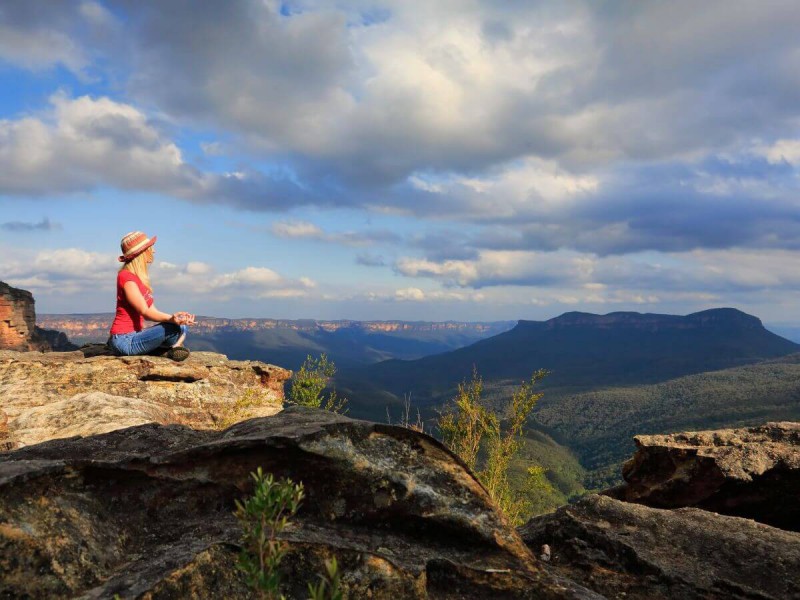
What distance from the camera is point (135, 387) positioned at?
11.5m

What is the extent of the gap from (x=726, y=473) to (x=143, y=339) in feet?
38.4

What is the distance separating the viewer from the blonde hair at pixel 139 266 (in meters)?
10.6

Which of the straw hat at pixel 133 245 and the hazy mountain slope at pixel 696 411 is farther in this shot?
the hazy mountain slope at pixel 696 411

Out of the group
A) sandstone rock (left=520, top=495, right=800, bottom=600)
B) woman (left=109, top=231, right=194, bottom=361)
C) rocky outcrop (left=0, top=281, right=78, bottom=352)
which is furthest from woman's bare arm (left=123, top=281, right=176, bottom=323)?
rocky outcrop (left=0, top=281, right=78, bottom=352)

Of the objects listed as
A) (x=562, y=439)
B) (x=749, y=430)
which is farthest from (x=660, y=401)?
(x=749, y=430)

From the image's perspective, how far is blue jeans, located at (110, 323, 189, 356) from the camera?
11.6 m

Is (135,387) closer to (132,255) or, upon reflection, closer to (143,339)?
(143,339)

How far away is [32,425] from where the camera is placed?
7.79 metres

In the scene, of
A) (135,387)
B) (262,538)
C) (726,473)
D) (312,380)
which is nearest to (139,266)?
(135,387)

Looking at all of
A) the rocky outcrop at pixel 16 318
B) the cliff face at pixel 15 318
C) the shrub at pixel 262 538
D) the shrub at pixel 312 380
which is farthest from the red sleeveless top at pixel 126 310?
the cliff face at pixel 15 318

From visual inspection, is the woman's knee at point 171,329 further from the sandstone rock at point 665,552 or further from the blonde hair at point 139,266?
the sandstone rock at point 665,552

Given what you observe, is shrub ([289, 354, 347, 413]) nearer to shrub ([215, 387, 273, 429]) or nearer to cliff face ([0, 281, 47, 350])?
shrub ([215, 387, 273, 429])

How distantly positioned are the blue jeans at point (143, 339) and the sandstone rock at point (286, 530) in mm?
6475

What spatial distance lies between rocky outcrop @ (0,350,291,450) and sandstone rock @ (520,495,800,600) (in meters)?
6.55
